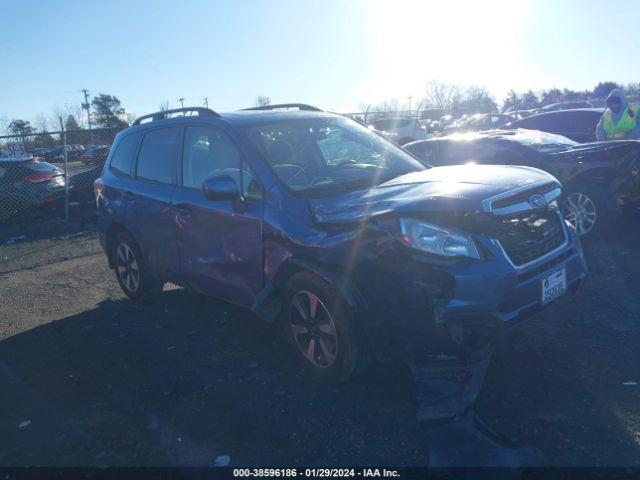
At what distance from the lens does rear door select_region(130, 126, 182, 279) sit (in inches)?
189

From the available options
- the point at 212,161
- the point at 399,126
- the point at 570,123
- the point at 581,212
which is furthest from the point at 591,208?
the point at 399,126

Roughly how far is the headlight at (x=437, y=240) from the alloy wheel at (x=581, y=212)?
4.30m

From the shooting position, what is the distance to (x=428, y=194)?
328 centimetres

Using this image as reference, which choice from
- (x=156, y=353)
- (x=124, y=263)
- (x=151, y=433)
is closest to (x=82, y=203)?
(x=124, y=263)

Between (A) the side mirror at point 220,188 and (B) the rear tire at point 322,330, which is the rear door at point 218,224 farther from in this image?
(B) the rear tire at point 322,330

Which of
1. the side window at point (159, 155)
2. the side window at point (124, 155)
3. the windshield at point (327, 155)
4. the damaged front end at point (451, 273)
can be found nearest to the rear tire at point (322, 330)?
the damaged front end at point (451, 273)

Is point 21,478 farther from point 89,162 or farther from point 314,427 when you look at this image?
point 89,162

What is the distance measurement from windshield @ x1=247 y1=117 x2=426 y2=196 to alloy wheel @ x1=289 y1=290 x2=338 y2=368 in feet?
2.59

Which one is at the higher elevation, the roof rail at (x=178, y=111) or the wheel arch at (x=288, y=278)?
the roof rail at (x=178, y=111)

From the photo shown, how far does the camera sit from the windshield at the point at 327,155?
3936 mm

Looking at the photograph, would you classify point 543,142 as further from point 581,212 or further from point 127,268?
point 127,268

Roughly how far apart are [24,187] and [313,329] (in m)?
11.3

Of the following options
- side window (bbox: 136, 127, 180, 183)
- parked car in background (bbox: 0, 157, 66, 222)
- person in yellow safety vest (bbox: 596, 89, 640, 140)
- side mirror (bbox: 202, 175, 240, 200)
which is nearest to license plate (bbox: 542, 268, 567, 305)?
side mirror (bbox: 202, 175, 240, 200)

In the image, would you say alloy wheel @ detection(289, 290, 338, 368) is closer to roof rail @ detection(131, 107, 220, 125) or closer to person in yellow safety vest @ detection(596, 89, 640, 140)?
roof rail @ detection(131, 107, 220, 125)
